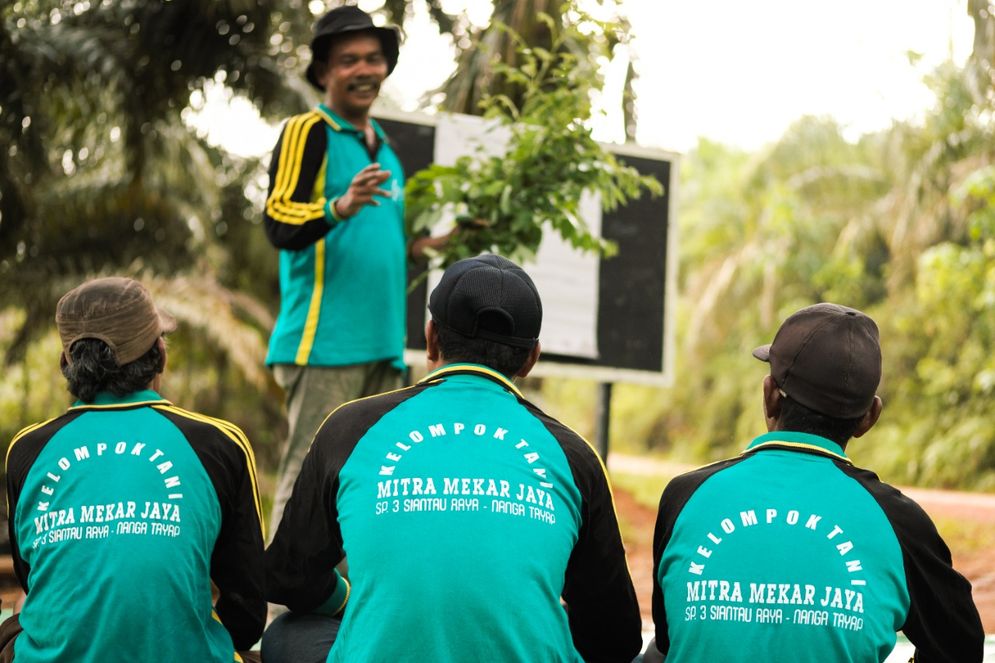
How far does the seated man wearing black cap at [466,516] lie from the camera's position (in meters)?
2.53

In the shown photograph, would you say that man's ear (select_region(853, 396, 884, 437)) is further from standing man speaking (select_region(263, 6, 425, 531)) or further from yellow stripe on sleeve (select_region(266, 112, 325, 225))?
yellow stripe on sleeve (select_region(266, 112, 325, 225))

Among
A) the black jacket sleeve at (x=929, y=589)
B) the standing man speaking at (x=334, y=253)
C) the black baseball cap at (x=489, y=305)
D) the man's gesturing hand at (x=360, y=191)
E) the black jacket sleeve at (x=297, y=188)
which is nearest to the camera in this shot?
the black jacket sleeve at (x=929, y=589)

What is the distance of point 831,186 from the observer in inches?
1009

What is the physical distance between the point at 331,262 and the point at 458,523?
227cm

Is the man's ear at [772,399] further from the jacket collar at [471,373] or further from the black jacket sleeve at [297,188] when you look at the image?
the black jacket sleeve at [297,188]

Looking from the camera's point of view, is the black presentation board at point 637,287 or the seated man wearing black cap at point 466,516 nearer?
the seated man wearing black cap at point 466,516

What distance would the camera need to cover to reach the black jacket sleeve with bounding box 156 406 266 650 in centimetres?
305

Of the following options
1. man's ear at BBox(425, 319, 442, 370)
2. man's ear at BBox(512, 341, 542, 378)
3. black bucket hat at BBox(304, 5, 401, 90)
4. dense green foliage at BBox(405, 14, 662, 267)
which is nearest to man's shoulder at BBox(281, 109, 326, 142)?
black bucket hat at BBox(304, 5, 401, 90)

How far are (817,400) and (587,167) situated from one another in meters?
2.38

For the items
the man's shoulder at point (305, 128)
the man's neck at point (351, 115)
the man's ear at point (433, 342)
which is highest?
the man's neck at point (351, 115)

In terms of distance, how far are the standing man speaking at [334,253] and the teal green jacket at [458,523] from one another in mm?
1718

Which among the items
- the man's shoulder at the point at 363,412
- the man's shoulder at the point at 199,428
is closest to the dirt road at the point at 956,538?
the man's shoulder at the point at 199,428

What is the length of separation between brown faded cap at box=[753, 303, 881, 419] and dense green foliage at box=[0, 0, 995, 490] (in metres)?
2.20

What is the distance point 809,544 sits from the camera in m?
2.63
